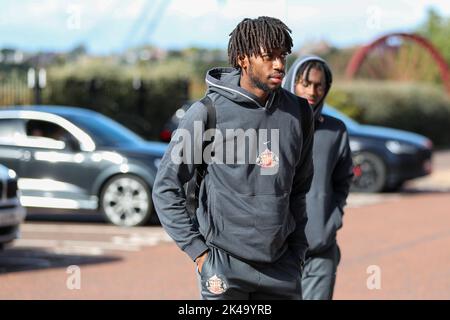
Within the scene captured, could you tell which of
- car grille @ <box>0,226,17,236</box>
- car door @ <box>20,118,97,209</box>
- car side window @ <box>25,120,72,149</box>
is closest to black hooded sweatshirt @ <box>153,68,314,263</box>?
car grille @ <box>0,226,17,236</box>

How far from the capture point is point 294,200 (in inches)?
169

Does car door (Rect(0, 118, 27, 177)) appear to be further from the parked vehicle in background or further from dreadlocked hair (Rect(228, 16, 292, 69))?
dreadlocked hair (Rect(228, 16, 292, 69))

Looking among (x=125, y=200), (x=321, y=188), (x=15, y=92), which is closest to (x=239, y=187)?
(x=321, y=188)

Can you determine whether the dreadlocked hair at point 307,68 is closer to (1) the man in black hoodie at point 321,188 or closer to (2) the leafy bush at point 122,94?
(1) the man in black hoodie at point 321,188

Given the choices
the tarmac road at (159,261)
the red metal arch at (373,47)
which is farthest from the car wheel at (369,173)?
the red metal arch at (373,47)

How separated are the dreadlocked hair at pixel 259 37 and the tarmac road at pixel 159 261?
15.2ft

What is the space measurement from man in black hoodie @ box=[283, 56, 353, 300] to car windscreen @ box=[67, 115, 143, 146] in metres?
8.53

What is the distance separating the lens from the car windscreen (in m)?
14.2

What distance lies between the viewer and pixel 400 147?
18.5 meters

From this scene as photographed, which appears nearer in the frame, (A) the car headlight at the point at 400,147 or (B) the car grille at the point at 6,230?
(B) the car grille at the point at 6,230

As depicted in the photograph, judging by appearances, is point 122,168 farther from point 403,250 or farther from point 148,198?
point 403,250

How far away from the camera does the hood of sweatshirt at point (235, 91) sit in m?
4.10

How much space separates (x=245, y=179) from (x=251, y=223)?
17 cm
